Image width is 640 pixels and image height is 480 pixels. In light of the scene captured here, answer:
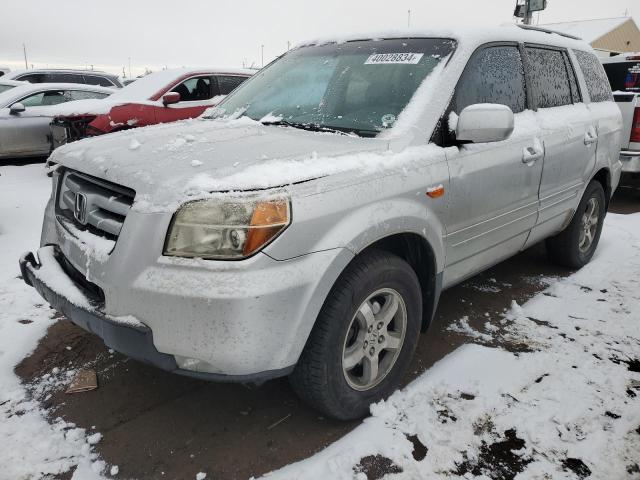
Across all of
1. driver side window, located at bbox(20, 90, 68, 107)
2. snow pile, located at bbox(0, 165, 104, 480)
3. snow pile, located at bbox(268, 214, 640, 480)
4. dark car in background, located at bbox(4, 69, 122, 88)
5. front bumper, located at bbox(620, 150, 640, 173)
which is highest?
dark car in background, located at bbox(4, 69, 122, 88)

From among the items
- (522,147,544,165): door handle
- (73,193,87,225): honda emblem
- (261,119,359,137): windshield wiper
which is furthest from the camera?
(522,147,544,165): door handle

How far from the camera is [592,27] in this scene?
1438 inches

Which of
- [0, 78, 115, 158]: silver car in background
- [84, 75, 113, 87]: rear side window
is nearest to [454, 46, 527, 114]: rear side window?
[0, 78, 115, 158]: silver car in background

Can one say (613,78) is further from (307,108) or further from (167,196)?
(167,196)

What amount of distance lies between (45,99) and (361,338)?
9.16m

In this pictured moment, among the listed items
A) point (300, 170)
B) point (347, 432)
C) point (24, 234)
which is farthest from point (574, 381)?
point (24, 234)

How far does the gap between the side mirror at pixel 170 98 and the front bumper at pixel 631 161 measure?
5692 mm

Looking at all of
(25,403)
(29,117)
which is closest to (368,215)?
(25,403)

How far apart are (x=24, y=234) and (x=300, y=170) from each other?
3.93m

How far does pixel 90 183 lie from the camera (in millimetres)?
2305

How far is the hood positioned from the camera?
75.1 inches

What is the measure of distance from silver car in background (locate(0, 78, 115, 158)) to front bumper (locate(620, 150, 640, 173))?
8.25 meters

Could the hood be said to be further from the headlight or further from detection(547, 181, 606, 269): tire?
detection(547, 181, 606, 269): tire

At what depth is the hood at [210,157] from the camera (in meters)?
1.91
